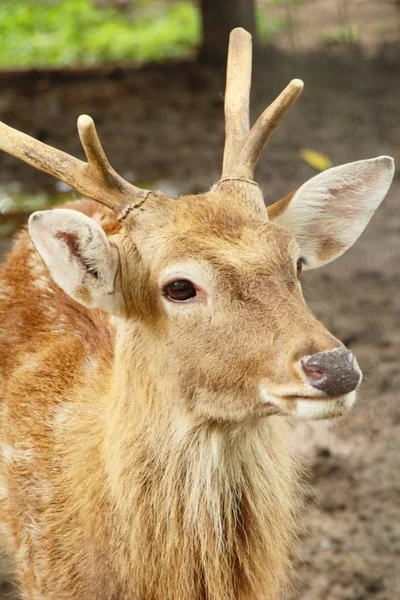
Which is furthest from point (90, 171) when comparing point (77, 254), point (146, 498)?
point (146, 498)

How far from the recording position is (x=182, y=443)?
11.1 ft

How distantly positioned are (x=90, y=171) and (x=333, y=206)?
91 centimetres

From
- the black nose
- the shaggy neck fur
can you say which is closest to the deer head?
the black nose

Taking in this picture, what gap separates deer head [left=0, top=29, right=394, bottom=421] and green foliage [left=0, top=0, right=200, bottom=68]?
7786mm

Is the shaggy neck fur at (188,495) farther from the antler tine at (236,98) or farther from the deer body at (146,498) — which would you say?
the antler tine at (236,98)

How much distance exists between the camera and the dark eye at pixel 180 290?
10.7ft

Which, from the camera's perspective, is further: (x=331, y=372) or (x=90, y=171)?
(x=90, y=171)

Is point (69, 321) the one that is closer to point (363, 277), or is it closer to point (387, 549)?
point (387, 549)

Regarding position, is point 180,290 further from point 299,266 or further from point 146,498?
point 146,498

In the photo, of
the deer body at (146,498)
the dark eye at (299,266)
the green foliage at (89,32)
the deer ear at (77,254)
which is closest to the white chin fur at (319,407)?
the deer body at (146,498)

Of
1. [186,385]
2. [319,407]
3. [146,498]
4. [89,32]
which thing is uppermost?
[319,407]

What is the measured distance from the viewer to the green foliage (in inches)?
454

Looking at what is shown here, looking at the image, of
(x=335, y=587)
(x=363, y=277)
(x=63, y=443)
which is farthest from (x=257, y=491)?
(x=363, y=277)

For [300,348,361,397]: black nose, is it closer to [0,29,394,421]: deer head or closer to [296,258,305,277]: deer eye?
[0,29,394,421]: deer head
